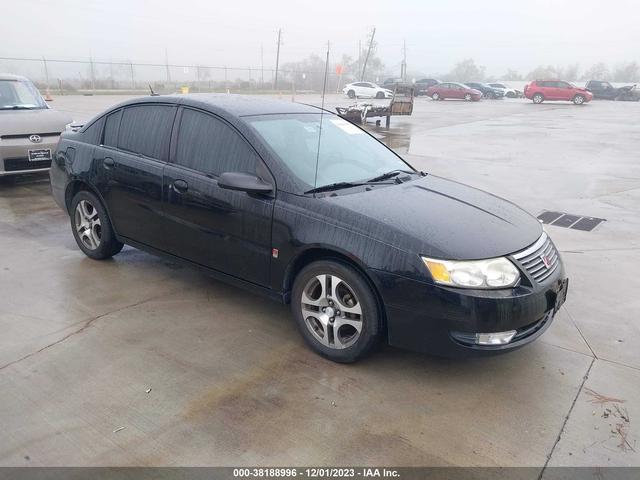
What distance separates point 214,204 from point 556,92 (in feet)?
128

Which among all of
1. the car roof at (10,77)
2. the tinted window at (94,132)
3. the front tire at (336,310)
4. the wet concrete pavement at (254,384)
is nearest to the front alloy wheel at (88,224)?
the wet concrete pavement at (254,384)

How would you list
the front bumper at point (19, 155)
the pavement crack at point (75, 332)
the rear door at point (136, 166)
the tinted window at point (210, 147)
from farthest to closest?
the front bumper at point (19, 155), the rear door at point (136, 166), the tinted window at point (210, 147), the pavement crack at point (75, 332)

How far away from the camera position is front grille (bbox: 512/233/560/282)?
3.29 metres

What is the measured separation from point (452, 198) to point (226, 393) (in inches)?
80.8

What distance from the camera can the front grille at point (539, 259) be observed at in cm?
329

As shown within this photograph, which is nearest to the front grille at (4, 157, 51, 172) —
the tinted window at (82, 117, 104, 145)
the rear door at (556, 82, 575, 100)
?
the tinted window at (82, 117, 104, 145)

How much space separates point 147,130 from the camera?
182 inches

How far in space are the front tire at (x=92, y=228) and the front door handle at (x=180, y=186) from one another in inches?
44.1

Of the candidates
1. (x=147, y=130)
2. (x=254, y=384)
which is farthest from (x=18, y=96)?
(x=254, y=384)

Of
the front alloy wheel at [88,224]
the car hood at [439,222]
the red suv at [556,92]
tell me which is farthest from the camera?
the red suv at [556,92]

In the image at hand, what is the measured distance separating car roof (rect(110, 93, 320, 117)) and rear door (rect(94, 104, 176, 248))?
3.7 inches

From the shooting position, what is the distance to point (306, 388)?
10.7 ft

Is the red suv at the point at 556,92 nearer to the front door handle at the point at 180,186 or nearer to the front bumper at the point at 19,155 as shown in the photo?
the front bumper at the point at 19,155

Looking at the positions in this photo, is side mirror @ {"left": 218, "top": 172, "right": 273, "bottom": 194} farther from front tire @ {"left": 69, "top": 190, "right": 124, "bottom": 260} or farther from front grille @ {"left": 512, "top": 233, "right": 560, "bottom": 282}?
front tire @ {"left": 69, "top": 190, "right": 124, "bottom": 260}
